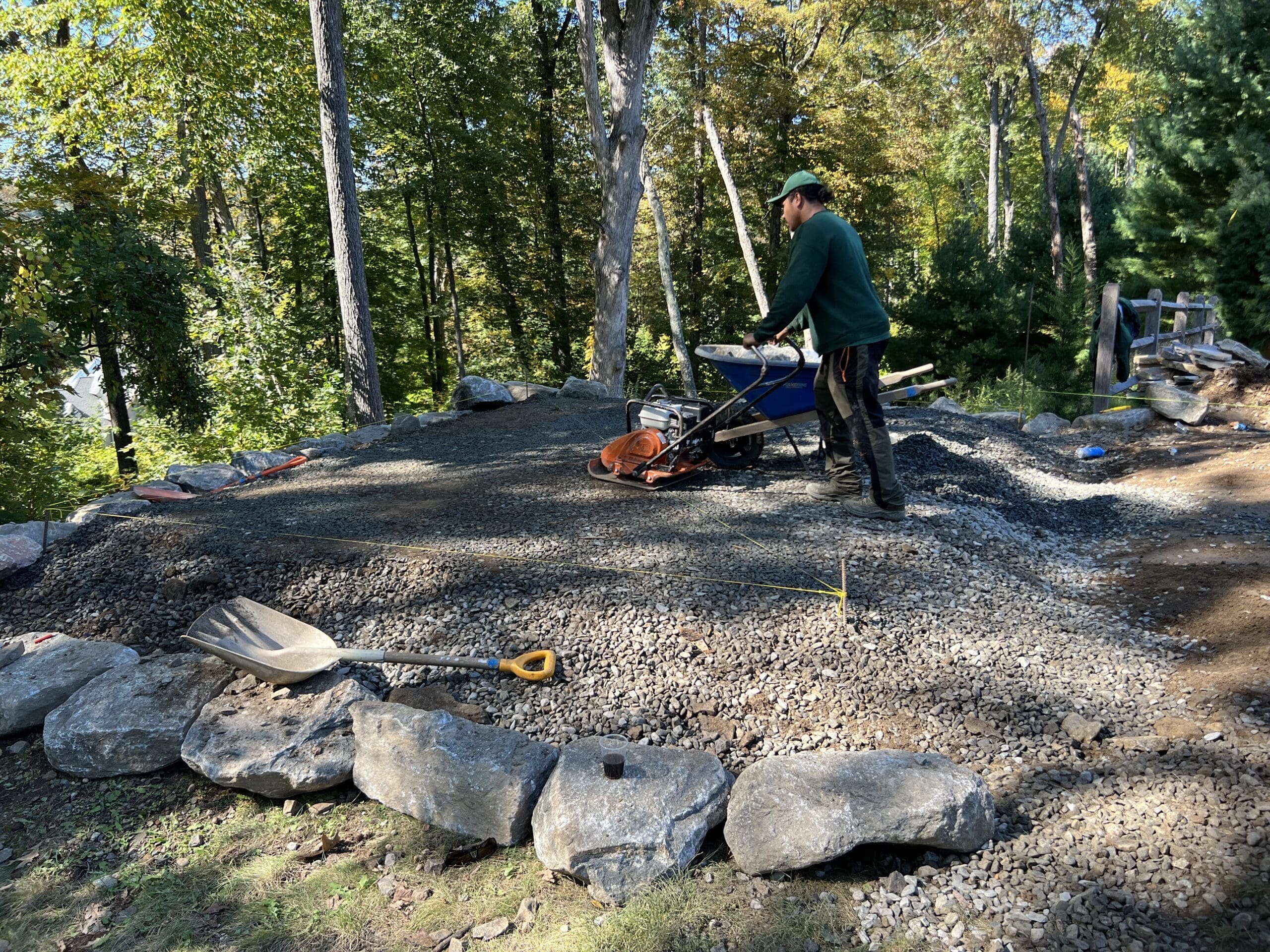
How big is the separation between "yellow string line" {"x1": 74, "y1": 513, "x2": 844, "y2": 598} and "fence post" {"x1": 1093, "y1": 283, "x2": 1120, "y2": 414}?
6156 millimetres

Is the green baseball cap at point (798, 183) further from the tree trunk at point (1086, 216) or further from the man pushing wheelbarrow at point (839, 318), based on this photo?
the tree trunk at point (1086, 216)

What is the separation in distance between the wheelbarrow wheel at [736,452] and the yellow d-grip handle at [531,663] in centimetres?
244

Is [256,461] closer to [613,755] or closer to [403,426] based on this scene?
[403,426]

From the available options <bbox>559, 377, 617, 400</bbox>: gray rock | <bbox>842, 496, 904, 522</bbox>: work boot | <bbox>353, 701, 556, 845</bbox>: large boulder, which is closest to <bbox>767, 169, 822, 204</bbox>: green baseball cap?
<bbox>842, 496, 904, 522</bbox>: work boot

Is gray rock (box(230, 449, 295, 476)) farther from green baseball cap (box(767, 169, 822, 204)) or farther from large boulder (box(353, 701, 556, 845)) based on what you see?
green baseball cap (box(767, 169, 822, 204))

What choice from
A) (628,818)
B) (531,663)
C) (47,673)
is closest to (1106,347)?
(531,663)

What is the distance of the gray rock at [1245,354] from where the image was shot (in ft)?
30.6

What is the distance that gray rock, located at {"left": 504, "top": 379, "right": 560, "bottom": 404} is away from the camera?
29.3ft

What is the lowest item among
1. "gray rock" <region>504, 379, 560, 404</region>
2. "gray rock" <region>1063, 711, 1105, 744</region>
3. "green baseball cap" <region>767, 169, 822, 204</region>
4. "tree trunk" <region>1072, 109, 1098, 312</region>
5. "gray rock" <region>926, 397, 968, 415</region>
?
"gray rock" <region>1063, 711, 1105, 744</region>

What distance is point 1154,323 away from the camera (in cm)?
1051

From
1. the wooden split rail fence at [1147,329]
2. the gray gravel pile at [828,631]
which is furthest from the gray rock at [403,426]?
the wooden split rail fence at [1147,329]

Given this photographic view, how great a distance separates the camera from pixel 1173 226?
13836mm

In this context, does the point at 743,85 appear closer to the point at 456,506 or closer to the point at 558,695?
the point at 456,506

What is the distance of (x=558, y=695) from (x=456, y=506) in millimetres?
2091
